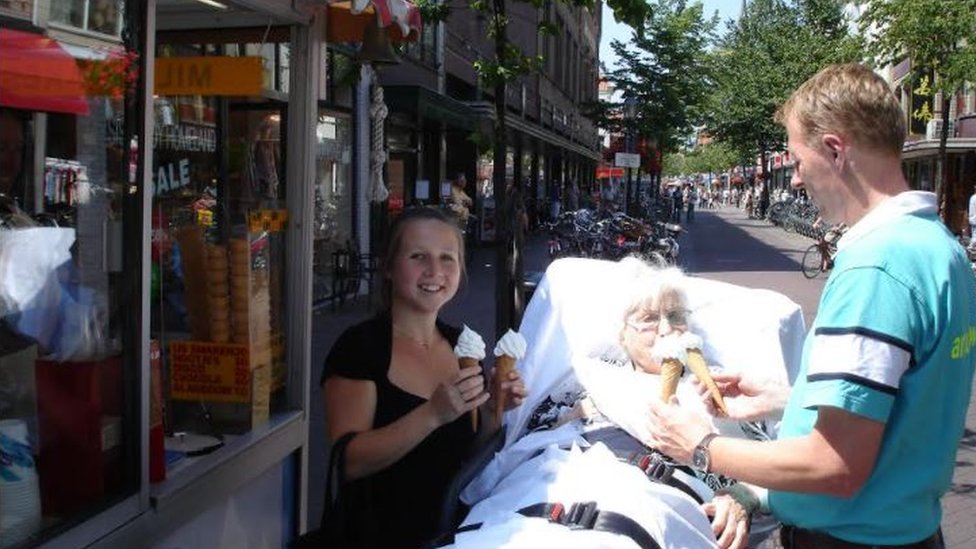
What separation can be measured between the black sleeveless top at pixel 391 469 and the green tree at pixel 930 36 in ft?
56.1

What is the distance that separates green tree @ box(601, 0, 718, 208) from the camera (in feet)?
78.8

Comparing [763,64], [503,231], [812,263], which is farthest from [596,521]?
[763,64]

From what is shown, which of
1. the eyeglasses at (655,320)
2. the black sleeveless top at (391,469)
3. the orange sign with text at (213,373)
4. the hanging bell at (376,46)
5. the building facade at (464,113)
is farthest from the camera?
the building facade at (464,113)

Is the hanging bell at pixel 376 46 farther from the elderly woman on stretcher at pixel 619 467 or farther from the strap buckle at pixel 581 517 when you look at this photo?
the strap buckle at pixel 581 517

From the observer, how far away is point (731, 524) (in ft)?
7.55

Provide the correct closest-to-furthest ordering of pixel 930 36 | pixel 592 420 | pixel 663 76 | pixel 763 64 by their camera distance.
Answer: pixel 592 420, pixel 930 36, pixel 663 76, pixel 763 64

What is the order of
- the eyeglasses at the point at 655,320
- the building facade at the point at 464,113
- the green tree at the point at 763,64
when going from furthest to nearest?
the green tree at the point at 763,64, the building facade at the point at 464,113, the eyeglasses at the point at 655,320

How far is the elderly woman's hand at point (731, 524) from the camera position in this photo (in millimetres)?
2301

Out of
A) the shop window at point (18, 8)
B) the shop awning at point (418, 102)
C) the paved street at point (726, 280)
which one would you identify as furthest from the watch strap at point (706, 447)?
the shop awning at point (418, 102)

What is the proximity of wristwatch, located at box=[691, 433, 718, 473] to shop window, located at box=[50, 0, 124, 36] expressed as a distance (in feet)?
6.21

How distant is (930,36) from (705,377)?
672 inches

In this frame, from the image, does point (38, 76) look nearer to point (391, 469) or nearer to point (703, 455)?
point (391, 469)

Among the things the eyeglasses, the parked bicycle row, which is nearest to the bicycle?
the parked bicycle row

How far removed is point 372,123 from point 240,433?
10806 mm
